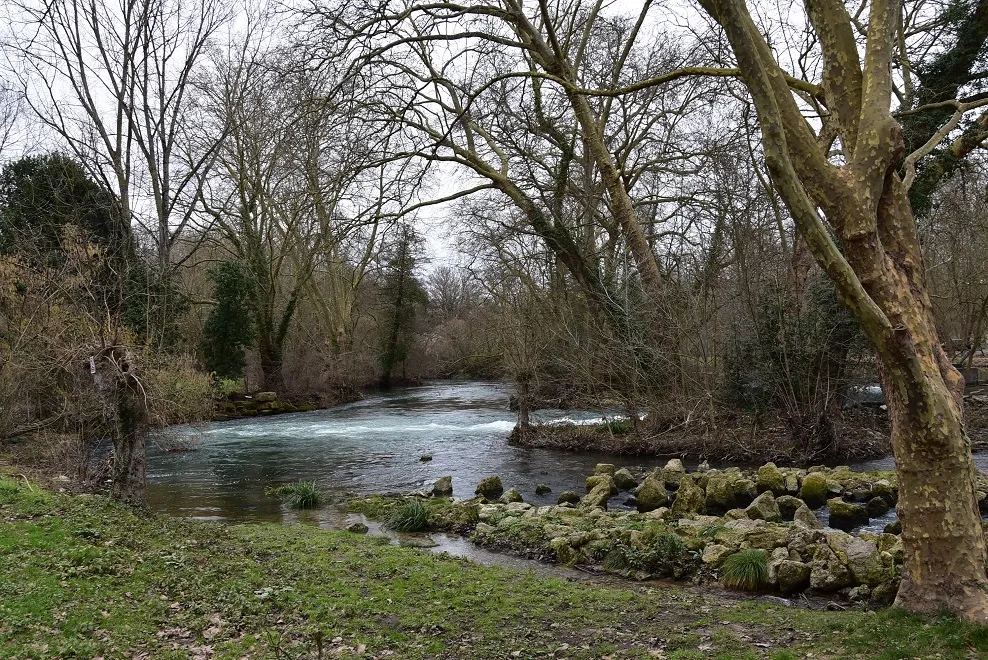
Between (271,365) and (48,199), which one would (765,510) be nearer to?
(48,199)

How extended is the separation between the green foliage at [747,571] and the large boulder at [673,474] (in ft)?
18.7

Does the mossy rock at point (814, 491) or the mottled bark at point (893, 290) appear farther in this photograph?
the mossy rock at point (814, 491)

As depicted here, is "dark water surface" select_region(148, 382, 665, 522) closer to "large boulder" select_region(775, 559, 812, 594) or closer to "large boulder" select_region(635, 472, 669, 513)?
"large boulder" select_region(635, 472, 669, 513)

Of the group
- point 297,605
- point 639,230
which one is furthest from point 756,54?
point 639,230

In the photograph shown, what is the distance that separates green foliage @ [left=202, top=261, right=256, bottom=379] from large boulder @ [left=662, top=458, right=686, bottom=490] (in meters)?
20.8

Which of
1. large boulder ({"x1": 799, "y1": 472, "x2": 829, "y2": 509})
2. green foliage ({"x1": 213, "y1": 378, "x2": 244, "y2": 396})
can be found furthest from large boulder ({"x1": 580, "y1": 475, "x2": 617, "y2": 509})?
green foliage ({"x1": 213, "y1": 378, "x2": 244, "y2": 396})

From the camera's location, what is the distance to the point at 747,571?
7.15 meters

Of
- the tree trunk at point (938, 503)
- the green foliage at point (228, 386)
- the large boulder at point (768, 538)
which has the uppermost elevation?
the green foliage at point (228, 386)

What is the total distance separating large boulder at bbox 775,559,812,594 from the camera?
700 cm

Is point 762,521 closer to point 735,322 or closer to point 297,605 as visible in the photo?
point 297,605

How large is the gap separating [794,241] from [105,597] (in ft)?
52.6

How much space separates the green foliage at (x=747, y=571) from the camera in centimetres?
707

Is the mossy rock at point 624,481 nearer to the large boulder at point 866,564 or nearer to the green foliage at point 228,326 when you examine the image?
the large boulder at point 866,564

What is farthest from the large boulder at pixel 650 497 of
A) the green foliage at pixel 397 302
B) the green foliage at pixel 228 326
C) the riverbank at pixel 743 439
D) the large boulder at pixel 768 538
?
the green foliage at pixel 397 302
